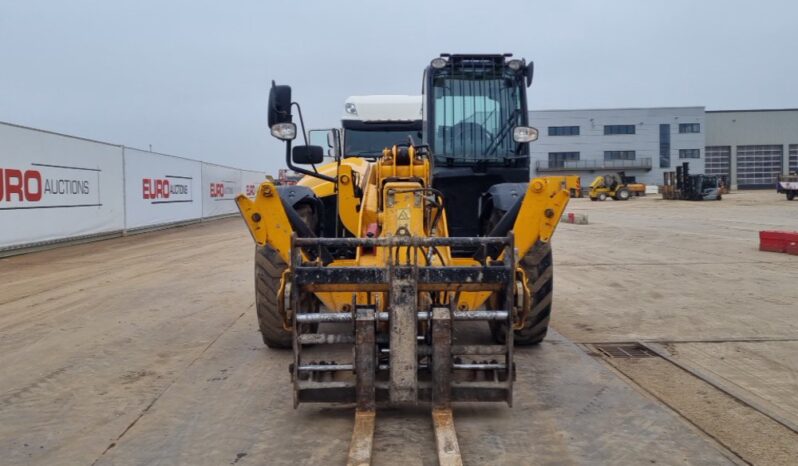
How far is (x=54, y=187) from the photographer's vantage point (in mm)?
16703

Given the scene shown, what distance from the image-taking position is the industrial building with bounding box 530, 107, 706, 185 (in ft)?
255

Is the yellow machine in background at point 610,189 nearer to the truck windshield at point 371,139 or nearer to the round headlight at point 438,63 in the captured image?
the truck windshield at point 371,139

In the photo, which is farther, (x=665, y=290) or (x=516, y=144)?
(x=665, y=290)

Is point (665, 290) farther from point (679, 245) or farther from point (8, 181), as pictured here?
point (8, 181)

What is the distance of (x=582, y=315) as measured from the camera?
8.20 metres

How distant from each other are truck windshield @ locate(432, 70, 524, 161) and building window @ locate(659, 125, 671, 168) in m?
77.3

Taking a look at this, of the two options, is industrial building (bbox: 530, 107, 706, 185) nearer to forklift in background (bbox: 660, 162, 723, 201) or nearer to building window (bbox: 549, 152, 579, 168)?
building window (bbox: 549, 152, 579, 168)

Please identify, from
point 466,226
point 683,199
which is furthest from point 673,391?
point 683,199

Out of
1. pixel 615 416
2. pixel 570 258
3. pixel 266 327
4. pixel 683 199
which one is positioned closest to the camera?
pixel 615 416

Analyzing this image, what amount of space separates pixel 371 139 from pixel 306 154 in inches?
189

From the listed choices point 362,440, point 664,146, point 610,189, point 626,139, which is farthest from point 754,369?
point 664,146

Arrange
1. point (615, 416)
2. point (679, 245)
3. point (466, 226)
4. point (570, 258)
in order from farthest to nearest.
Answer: point (679, 245), point (570, 258), point (466, 226), point (615, 416)

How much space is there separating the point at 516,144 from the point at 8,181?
41.1ft

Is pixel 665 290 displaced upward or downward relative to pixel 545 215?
downward
